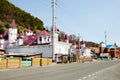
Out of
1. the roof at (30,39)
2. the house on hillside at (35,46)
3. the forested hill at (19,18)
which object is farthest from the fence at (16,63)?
the forested hill at (19,18)

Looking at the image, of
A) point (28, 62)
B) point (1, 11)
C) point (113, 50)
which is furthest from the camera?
point (113, 50)

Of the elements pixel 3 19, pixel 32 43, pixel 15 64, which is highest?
pixel 3 19

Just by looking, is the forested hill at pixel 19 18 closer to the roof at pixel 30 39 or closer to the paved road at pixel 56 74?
the roof at pixel 30 39

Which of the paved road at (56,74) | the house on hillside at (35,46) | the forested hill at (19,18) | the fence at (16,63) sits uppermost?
the forested hill at (19,18)

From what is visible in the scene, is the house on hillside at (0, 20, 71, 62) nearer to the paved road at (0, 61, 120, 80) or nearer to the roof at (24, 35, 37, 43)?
the roof at (24, 35, 37, 43)

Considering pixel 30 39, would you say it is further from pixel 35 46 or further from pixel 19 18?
pixel 19 18

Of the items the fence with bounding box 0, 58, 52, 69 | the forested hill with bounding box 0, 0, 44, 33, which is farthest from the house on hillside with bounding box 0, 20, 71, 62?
the forested hill with bounding box 0, 0, 44, 33

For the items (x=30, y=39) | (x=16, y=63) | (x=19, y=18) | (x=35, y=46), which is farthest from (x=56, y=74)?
(x=19, y=18)

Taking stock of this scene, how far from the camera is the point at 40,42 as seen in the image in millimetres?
94375

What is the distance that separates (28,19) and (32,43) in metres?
73.3

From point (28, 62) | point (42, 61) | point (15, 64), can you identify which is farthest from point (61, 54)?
point (15, 64)

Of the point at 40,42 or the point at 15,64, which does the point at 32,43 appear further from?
the point at 15,64

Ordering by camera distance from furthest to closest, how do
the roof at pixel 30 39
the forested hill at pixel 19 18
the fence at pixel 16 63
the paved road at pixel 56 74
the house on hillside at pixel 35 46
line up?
the forested hill at pixel 19 18
the roof at pixel 30 39
the house on hillside at pixel 35 46
the fence at pixel 16 63
the paved road at pixel 56 74

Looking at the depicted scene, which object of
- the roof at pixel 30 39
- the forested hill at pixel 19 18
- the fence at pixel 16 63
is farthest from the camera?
the forested hill at pixel 19 18
